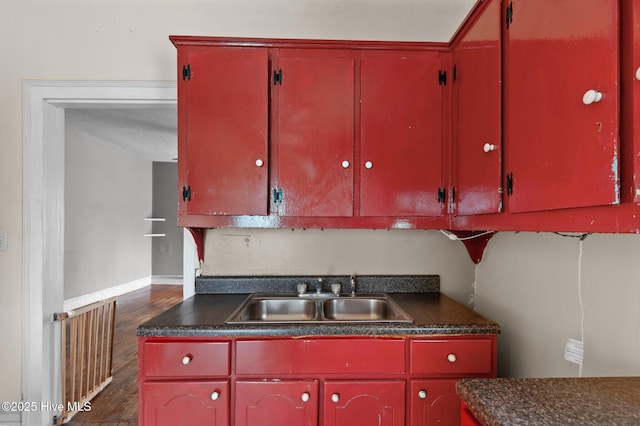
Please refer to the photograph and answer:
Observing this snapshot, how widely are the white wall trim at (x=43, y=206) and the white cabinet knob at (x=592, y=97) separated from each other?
1.92 meters

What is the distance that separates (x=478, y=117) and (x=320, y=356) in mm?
1205

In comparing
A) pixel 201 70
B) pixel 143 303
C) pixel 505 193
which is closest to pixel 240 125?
pixel 201 70

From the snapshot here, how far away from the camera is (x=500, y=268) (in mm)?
1720

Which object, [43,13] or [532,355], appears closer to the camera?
[532,355]

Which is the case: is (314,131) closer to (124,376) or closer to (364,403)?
(364,403)

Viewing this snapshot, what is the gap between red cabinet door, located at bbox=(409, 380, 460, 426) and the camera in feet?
4.32

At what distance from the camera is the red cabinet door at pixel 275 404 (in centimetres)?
130

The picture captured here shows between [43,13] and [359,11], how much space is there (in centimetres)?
186

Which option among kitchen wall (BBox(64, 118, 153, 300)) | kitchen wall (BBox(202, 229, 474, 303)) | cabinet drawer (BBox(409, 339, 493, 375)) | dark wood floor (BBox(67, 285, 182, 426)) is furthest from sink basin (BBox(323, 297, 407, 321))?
kitchen wall (BBox(64, 118, 153, 300))

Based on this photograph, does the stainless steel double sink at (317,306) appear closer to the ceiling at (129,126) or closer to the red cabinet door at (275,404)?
the red cabinet door at (275,404)

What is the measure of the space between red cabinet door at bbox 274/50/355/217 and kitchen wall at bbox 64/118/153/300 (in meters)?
3.91

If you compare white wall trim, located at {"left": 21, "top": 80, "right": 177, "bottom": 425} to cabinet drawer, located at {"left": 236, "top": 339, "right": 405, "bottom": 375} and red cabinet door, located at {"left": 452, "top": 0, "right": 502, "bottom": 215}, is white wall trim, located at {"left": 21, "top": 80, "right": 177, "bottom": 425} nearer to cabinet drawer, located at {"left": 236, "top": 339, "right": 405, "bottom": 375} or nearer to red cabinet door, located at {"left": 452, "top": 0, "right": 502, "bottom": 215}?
cabinet drawer, located at {"left": 236, "top": 339, "right": 405, "bottom": 375}

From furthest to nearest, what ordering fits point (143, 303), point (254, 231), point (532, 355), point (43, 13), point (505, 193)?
point (143, 303) < point (254, 231) < point (43, 13) < point (532, 355) < point (505, 193)

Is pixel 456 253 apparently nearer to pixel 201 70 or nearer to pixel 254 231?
pixel 254 231
